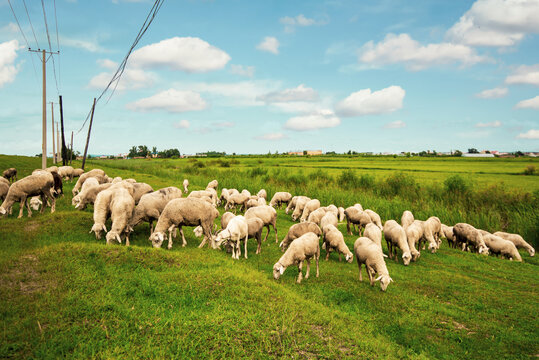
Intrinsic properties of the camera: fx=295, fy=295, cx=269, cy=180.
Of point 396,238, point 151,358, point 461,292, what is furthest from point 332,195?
point 151,358

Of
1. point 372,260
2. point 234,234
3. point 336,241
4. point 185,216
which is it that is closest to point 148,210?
point 185,216

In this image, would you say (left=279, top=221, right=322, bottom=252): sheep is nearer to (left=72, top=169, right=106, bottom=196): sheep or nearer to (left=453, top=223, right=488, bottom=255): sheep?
(left=453, top=223, right=488, bottom=255): sheep

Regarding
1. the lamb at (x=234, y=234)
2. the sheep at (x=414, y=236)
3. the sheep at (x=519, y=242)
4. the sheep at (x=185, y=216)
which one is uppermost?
the sheep at (x=185, y=216)

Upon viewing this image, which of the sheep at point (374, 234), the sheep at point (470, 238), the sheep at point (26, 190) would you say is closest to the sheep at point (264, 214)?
the sheep at point (374, 234)

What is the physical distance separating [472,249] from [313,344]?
14799mm

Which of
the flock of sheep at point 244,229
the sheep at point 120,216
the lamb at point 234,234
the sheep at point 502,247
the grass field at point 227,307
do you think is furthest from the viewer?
the sheep at point 502,247

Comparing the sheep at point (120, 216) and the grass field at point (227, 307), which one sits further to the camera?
the sheep at point (120, 216)

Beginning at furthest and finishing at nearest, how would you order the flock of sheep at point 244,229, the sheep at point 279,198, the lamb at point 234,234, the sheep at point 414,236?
the sheep at point 279,198 < the sheep at point 414,236 < the lamb at point 234,234 < the flock of sheep at point 244,229

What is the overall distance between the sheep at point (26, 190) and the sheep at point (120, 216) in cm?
515

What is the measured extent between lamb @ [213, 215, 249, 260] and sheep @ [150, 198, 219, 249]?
0.72 meters

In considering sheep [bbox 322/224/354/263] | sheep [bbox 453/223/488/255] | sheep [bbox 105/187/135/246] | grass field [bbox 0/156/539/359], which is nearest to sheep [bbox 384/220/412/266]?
grass field [bbox 0/156/539/359]

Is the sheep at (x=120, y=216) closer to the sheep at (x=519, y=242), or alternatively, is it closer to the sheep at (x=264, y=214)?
the sheep at (x=264, y=214)

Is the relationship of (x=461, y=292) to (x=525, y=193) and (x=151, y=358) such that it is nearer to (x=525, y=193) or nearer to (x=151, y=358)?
(x=151, y=358)

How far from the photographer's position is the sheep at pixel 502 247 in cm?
1471
